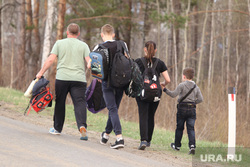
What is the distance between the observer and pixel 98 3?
22797mm

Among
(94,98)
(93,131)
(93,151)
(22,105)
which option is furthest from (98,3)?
(93,151)

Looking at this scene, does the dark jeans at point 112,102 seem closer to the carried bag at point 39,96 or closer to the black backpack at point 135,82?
the black backpack at point 135,82

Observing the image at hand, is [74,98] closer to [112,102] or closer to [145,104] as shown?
[112,102]

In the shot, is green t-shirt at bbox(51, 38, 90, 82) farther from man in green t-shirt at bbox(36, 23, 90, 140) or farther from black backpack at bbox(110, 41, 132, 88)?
black backpack at bbox(110, 41, 132, 88)

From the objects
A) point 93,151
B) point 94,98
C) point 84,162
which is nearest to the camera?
point 84,162

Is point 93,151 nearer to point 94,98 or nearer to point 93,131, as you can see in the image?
point 94,98

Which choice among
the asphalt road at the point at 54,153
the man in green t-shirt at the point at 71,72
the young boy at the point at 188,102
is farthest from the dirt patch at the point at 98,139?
the man in green t-shirt at the point at 71,72

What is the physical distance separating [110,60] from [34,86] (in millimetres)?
1462

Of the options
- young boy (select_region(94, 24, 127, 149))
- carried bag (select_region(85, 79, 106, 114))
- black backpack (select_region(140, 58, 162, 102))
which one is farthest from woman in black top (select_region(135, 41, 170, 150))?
carried bag (select_region(85, 79, 106, 114))

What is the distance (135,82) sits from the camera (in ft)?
20.7

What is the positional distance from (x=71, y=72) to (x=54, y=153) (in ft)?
5.68

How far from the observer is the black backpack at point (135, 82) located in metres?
6.29

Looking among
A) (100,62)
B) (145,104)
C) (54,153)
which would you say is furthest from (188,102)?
(54,153)

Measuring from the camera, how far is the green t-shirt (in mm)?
6707
